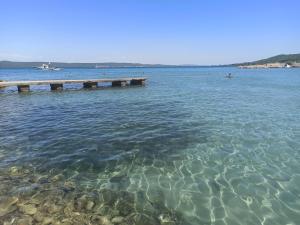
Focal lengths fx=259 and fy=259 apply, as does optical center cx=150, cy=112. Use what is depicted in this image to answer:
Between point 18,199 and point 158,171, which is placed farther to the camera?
point 158,171

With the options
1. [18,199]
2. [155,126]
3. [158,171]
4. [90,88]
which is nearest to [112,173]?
[158,171]

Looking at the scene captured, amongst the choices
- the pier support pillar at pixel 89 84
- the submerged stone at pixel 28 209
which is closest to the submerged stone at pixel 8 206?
the submerged stone at pixel 28 209

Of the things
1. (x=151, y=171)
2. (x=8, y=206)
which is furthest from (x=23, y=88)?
(x=8, y=206)

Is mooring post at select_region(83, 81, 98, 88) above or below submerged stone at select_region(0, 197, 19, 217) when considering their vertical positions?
below

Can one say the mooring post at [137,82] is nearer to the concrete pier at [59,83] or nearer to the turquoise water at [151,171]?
the concrete pier at [59,83]

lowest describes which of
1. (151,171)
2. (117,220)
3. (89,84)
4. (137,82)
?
(137,82)

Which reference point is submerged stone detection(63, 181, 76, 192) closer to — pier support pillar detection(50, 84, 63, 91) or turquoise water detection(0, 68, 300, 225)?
turquoise water detection(0, 68, 300, 225)

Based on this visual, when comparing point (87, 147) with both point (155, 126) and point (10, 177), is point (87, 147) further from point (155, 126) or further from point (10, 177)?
point (155, 126)

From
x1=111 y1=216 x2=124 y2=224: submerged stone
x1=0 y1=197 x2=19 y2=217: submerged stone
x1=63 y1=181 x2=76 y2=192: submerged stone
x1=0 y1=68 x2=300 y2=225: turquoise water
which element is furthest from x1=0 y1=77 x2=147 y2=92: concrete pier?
x1=111 y1=216 x2=124 y2=224: submerged stone

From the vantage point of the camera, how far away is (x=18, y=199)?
313 inches

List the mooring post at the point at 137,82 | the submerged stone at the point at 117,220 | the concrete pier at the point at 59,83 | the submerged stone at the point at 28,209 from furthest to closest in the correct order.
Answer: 1. the mooring post at the point at 137,82
2. the concrete pier at the point at 59,83
3. the submerged stone at the point at 28,209
4. the submerged stone at the point at 117,220

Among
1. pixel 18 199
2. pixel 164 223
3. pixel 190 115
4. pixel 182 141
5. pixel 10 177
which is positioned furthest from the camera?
pixel 190 115

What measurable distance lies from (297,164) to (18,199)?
411 inches

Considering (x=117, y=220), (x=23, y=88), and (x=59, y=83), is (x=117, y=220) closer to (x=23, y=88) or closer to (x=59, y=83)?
(x=23, y=88)
